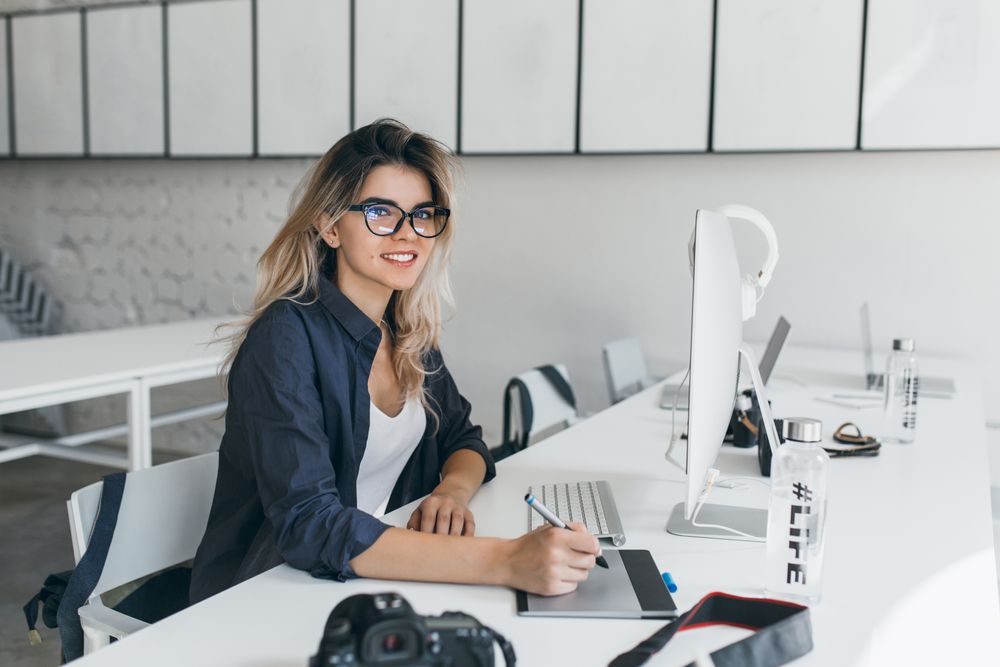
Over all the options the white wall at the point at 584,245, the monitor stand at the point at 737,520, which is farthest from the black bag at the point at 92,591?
the white wall at the point at 584,245

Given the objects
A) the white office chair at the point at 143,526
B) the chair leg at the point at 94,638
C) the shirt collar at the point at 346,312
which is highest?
the shirt collar at the point at 346,312

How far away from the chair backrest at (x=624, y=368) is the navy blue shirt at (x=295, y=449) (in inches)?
56.8

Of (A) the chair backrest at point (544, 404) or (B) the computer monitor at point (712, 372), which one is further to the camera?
(A) the chair backrest at point (544, 404)

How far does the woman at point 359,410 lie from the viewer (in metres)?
1.15

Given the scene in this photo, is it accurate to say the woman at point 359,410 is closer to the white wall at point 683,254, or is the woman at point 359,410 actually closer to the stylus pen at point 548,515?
the stylus pen at point 548,515

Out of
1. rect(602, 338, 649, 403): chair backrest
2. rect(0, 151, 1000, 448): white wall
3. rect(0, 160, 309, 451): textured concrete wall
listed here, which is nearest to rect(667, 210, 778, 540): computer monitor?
rect(602, 338, 649, 403): chair backrest

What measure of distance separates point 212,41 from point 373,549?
3708 millimetres

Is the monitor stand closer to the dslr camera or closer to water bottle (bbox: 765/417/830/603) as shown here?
water bottle (bbox: 765/417/830/603)

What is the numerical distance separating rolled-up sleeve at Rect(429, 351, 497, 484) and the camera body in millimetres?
910

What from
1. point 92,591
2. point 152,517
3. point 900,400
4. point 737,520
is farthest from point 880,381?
point 92,591

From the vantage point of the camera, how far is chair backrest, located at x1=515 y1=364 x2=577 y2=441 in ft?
7.88

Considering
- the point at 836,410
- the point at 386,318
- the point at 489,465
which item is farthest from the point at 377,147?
the point at 836,410

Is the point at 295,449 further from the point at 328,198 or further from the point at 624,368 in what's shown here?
the point at 624,368

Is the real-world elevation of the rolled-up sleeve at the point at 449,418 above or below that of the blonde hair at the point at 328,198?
below
